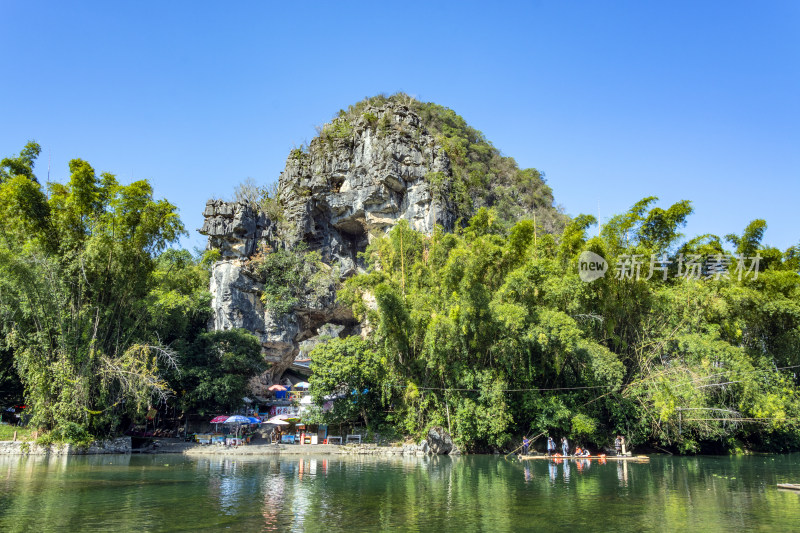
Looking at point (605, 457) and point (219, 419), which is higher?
point (219, 419)

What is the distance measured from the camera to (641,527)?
347 inches

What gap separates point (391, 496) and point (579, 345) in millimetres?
13007

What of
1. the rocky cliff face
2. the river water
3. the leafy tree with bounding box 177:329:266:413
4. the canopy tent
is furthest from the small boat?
the rocky cliff face

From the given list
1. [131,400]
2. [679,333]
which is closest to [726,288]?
[679,333]

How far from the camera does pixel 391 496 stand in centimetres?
1216

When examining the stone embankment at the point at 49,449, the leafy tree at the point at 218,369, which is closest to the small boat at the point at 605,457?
the leafy tree at the point at 218,369

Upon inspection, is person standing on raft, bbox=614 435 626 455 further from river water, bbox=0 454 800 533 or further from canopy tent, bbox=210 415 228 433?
canopy tent, bbox=210 415 228 433

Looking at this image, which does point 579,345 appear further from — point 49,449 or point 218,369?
point 49,449

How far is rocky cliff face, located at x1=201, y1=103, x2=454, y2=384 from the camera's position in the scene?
116ft

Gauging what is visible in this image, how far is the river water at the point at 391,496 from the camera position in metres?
9.04

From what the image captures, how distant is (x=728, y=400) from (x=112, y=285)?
27114 mm

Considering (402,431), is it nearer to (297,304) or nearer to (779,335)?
(297,304)

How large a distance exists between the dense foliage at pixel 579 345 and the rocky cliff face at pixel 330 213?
11.1 meters

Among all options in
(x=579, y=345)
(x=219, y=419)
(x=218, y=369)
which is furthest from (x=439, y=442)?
(x=218, y=369)
